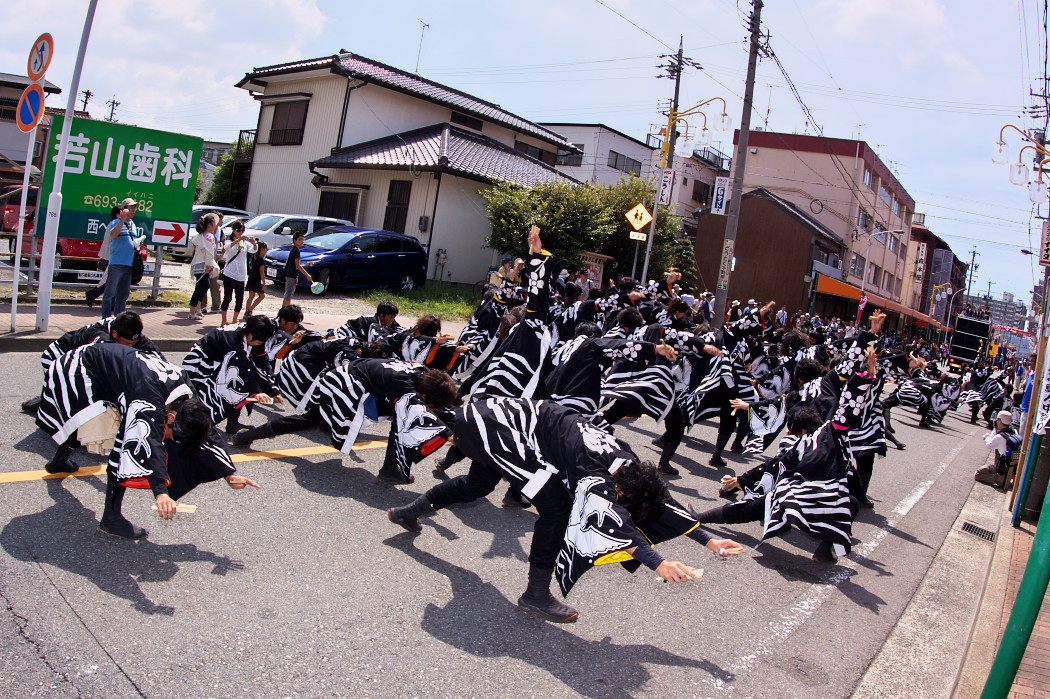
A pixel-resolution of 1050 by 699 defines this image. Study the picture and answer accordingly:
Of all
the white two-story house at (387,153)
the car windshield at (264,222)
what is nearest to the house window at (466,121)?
the white two-story house at (387,153)

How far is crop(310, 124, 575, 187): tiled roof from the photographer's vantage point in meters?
21.1

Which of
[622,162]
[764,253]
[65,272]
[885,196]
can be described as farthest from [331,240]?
[885,196]

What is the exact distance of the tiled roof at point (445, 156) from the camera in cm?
2110

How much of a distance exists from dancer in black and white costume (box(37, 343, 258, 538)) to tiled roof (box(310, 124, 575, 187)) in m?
16.7

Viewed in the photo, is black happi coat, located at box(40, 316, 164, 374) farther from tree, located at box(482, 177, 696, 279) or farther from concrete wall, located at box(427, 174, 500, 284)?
concrete wall, located at box(427, 174, 500, 284)

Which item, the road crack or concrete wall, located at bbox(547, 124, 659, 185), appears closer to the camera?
the road crack

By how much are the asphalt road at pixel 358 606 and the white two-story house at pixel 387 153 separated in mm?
16553

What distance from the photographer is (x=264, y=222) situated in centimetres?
1916

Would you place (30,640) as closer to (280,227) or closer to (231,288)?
(231,288)

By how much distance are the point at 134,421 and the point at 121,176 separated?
29.7ft

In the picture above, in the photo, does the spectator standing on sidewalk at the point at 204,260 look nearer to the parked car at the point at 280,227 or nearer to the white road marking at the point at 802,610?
the parked car at the point at 280,227

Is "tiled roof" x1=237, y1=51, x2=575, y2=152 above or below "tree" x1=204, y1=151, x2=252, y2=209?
above

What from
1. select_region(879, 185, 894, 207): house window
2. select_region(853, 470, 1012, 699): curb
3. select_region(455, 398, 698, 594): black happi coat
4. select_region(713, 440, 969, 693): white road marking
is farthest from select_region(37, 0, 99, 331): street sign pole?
select_region(879, 185, 894, 207): house window

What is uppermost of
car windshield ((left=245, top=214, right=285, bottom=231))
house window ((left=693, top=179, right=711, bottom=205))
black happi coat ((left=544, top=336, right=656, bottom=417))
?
house window ((left=693, top=179, right=711, bottom=205))
